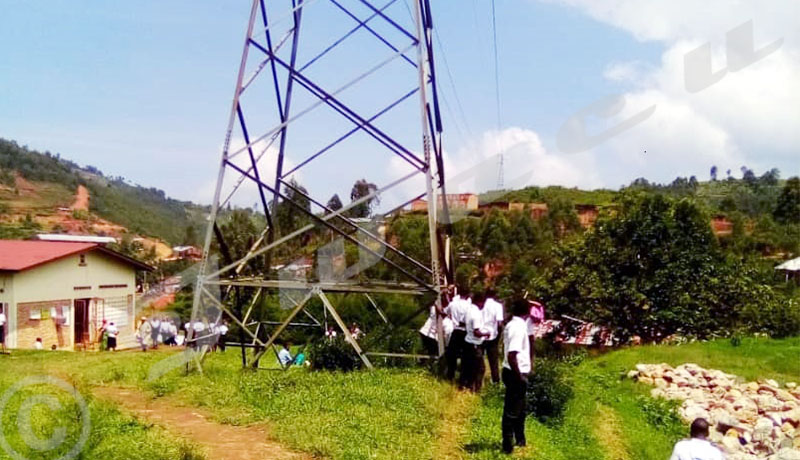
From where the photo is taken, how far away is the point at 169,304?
43.2m

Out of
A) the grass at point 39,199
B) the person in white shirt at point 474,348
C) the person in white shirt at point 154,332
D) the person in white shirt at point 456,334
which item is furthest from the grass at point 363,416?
the grass at point 39,199

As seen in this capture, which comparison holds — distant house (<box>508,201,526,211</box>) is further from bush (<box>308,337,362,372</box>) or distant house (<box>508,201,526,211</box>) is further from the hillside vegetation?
bush (<box>308,337,362,372</box>)

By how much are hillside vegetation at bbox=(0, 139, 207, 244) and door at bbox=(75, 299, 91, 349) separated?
48722 mm

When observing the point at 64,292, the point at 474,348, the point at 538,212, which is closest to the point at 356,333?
the point at 474,348

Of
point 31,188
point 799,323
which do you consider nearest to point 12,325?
point 799,323

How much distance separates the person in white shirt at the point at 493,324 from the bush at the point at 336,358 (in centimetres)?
216

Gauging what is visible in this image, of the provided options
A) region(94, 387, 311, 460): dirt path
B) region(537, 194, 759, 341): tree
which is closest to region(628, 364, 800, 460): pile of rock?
region(537, 194, 759, 341): tree

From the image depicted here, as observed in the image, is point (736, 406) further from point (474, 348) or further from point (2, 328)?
point (2, 328)

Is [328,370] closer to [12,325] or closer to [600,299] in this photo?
[600,299]

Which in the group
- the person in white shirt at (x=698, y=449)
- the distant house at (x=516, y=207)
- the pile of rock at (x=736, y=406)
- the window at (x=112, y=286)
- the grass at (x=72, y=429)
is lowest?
the pile of rock at (x=736, y=406)

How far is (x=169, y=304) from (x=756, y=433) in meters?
35.5

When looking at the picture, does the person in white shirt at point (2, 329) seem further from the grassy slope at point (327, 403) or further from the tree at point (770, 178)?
the tree at point (770, 178)

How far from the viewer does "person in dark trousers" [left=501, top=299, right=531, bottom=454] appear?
8133 mm

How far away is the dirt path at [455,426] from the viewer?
27.8 ft
